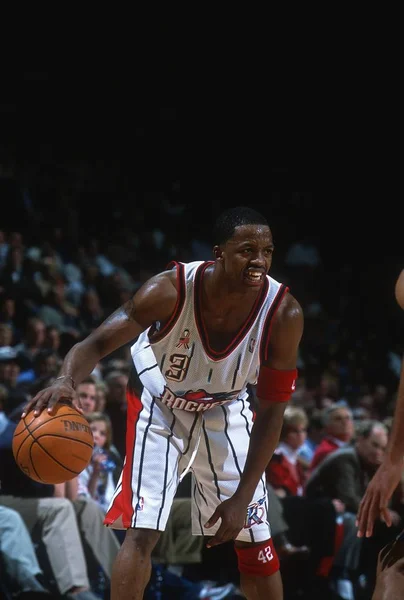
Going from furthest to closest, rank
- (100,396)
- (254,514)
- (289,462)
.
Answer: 1. (289,462)
2. (100,396)
3. (254,514)

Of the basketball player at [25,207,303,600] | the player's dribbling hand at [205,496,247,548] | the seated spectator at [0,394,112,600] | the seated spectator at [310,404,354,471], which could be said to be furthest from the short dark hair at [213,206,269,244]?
the seated spectator at [310,404,354,471]

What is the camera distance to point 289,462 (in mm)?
6785

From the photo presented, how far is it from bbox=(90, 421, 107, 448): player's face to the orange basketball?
2050 millimetres

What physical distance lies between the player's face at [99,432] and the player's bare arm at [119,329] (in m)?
2.05

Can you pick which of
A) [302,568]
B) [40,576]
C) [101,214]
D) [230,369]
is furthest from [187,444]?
[101,214]

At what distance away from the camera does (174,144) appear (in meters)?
14.5

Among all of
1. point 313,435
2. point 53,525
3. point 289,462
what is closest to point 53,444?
point 53,525

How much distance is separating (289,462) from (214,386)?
10.3ft

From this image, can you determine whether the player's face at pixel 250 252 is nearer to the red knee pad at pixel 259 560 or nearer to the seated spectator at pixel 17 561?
the red knee pad at pixel 259 560

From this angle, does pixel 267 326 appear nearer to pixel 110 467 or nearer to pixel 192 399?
pixel 192 399

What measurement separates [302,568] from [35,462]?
9.95 feet

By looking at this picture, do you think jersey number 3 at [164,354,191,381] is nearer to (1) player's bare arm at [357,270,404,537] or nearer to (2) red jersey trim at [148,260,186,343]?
(2) red jersey trim at [148,260,186,343]

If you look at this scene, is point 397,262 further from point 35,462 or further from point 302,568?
point 35,462

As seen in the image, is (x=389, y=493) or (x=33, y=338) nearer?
(x=389, y=493)
